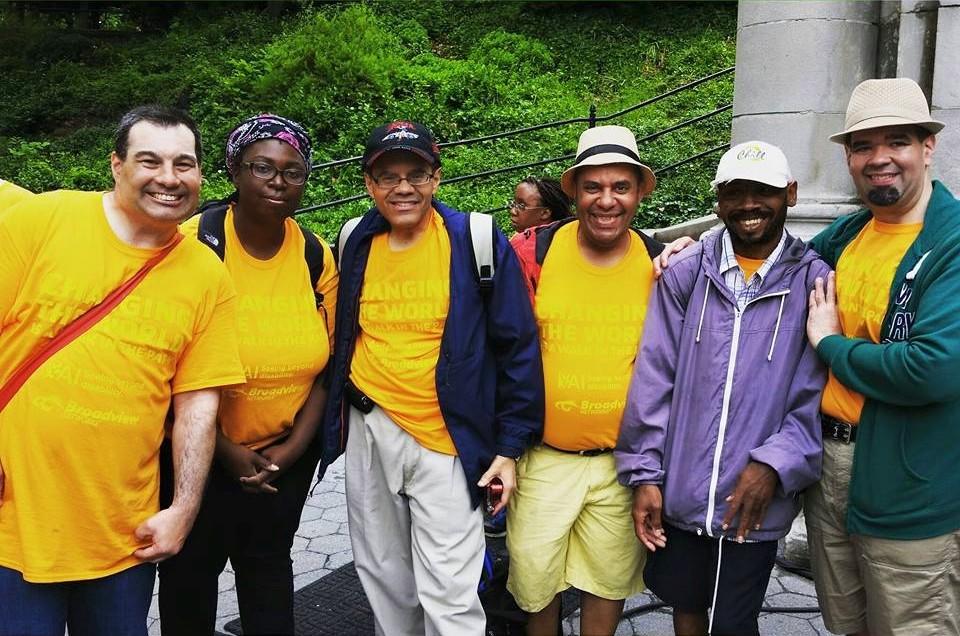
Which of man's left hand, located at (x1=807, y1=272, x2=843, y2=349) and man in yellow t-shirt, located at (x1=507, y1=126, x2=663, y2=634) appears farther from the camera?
man in yellow t-shirt, located at (x1=507, y1=126, x2=663, y2=634)

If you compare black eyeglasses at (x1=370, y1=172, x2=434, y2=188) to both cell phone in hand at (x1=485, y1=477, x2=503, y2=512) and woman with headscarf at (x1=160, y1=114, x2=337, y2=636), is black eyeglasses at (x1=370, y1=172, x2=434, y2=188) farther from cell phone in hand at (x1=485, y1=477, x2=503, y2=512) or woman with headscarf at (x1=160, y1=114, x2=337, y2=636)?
cell phone in hand at (x1=485, y1=477, x2=503, y2=512)

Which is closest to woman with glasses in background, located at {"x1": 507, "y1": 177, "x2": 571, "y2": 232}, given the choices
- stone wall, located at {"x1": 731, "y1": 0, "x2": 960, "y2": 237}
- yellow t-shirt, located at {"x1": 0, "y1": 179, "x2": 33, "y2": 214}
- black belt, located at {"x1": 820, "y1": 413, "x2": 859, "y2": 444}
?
Result: stone wall, located at {"x1": 731, "y1": 0, "x2": 960, "y2": 237}

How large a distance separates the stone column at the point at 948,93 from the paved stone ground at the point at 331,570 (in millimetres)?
2293

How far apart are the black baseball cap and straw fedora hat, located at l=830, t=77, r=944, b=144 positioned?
5.09 feet

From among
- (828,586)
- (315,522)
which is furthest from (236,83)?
(828,586)

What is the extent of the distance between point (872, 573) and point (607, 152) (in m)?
1.81

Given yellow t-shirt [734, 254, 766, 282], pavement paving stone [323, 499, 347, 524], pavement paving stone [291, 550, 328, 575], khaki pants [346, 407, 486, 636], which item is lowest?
pavement paving stone [291, 550, 328, 575]

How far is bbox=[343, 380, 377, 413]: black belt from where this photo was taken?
3.34 m

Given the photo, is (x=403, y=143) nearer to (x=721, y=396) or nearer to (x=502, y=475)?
(x=502, y=475)

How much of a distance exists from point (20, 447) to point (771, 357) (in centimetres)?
248

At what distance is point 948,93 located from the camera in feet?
14.3

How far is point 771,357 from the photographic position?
3084 mm

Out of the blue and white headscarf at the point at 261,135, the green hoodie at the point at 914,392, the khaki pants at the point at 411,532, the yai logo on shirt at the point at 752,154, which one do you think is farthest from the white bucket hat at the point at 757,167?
the blue and white headscarf at the point at 261,135

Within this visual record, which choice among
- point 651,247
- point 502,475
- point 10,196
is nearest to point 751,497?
point 502,475
